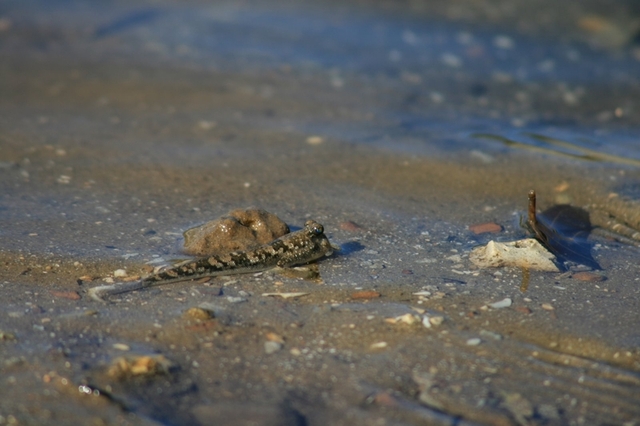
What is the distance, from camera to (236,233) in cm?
335

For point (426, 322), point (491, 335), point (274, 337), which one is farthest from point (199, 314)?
point (491, 335)

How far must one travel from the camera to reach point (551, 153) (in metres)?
4.81

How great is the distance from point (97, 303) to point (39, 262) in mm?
527

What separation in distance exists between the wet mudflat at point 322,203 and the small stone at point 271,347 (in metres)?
0.02

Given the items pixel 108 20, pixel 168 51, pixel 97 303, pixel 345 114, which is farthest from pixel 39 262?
pixel 108 20

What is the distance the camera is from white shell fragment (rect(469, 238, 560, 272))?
10.9 feet

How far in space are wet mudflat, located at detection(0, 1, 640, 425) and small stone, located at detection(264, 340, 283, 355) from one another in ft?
0.07

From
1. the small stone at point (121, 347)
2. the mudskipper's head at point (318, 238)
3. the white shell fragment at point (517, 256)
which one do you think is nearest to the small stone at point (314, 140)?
the mudskipper's head at point (318, 238)

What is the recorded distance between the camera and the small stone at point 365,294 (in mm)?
3051

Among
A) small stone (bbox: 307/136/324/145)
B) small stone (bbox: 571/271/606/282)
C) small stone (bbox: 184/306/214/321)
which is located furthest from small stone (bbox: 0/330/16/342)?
small stone (bbox: 307/136/324/145)

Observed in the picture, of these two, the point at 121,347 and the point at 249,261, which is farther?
the point at 249,261

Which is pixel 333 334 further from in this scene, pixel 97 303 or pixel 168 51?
pixel 168 51

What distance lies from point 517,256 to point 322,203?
3.95 feet

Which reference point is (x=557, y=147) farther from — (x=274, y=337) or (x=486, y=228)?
(x=274, y=337)
